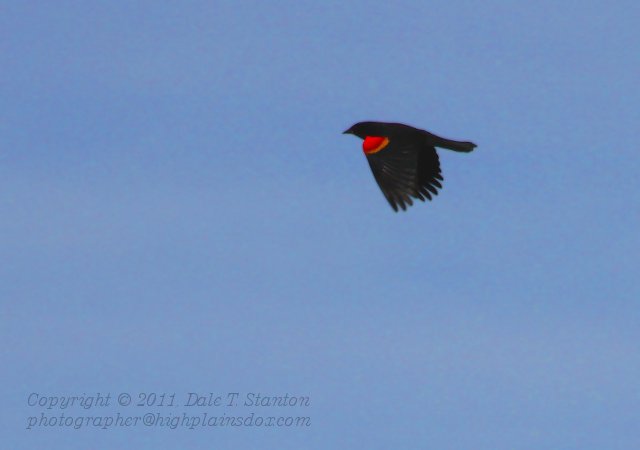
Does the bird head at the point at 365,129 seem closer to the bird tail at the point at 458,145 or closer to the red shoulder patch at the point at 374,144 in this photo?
the red shoulder patch at the point at 374,144

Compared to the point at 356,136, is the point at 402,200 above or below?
below

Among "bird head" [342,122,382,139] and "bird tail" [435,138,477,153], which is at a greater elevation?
"bird head" [342,122,382,139]

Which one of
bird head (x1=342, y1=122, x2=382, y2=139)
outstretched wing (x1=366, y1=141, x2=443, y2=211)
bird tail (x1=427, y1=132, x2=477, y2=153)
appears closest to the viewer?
outstretched wing (x1=366, y1=141, x2=443, y2=211)

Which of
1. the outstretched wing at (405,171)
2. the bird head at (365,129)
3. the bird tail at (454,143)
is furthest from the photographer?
the bird head at (365,129)

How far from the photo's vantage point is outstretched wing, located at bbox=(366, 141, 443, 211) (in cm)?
3453

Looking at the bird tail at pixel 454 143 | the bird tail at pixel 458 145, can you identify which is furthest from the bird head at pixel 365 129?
the bird tail at pixel 458 145

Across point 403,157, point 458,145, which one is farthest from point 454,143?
point 403,157

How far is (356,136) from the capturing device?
36.8 meters

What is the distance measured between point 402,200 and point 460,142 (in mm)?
2065

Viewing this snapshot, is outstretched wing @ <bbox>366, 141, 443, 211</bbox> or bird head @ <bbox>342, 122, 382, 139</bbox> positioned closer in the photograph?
outstretched wing @ <bbox>366, 141, 443, 211</bbox>

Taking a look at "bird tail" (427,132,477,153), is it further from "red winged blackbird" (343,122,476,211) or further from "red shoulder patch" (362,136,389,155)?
"red shoulder patch" (362,136,389,155)

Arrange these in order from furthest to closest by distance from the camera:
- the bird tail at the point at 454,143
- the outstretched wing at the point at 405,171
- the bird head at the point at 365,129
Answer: the bird head at the point at 365,129
the bird tail at the point at 454,143
the outstretched wing at the point at 405,171

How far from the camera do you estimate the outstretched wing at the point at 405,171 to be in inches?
1359

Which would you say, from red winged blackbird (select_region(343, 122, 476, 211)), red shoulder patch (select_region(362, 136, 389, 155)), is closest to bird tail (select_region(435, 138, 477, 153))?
red winged blackbird (select_region(343, 122, 476, 211))
